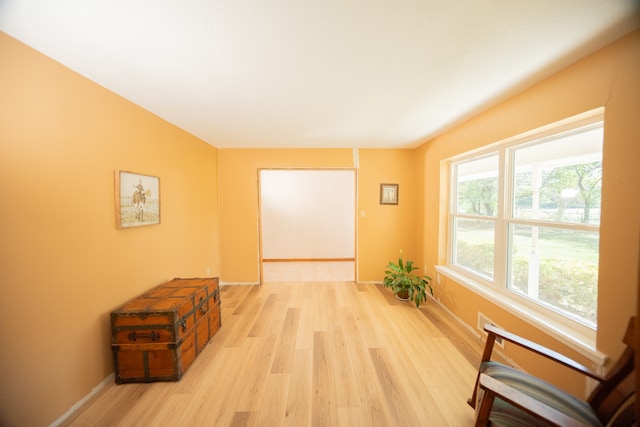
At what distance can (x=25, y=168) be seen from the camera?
49.0 inches

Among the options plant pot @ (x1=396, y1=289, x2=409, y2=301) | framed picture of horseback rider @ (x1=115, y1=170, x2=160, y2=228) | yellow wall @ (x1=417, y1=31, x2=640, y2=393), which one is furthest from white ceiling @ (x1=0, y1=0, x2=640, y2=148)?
plant pot @ (x1=396, y1=289, x2=409, y2=301)

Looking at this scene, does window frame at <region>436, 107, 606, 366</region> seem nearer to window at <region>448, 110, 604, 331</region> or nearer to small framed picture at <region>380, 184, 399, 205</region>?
window at <region>448, 110, 604, 331</region>

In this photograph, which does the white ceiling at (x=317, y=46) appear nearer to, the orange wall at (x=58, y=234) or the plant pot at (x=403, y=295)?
the orange wall at (x=58, y=234)

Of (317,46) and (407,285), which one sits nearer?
(317,46)

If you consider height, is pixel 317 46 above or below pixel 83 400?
above

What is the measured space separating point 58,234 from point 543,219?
3511mm

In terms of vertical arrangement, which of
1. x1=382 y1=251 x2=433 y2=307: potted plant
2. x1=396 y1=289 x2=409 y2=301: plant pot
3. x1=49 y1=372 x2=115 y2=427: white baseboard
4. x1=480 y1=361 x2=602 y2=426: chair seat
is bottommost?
x1=49 y1=372 x2=115 y2=427: white baseboard

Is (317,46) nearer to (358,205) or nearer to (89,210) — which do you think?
(89,210)

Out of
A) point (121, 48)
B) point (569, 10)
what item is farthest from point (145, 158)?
point (569, 10)

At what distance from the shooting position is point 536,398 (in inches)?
44.6

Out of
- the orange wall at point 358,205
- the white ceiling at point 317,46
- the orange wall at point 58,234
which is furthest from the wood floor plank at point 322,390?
the white ceiling at point 317,46

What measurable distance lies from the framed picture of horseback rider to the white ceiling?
704 millimetres

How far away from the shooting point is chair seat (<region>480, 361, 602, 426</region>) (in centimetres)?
103

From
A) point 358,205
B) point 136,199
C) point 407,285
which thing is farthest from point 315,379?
point 358,205
